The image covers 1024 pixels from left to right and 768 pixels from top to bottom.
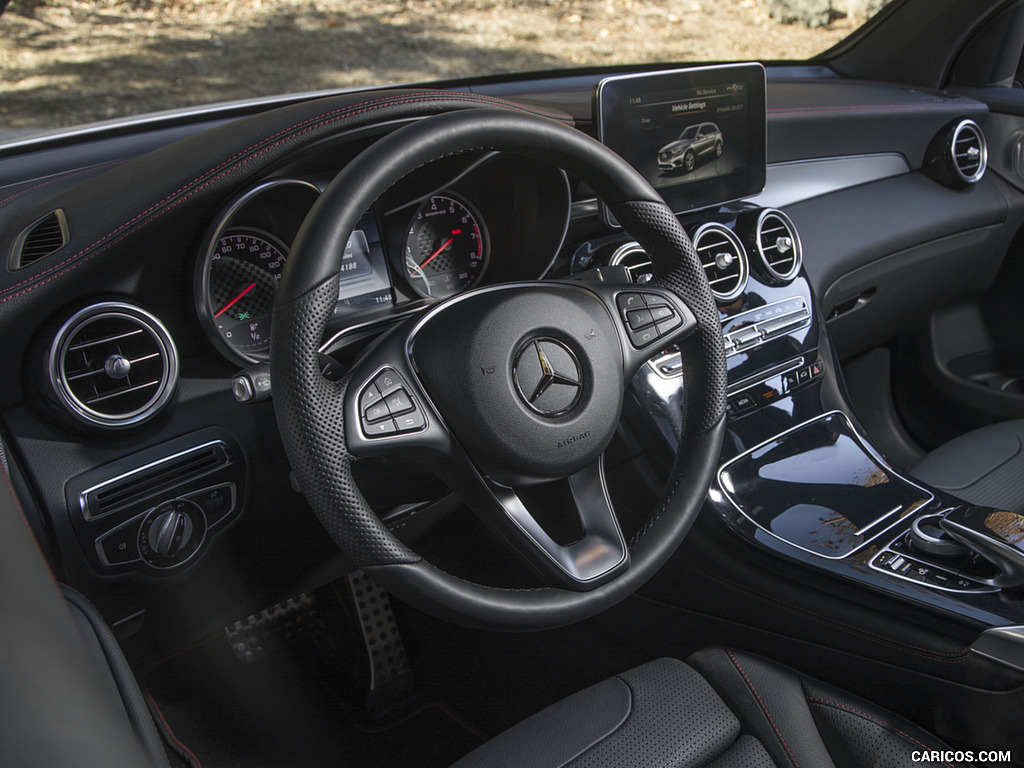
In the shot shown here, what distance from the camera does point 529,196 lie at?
1525mm

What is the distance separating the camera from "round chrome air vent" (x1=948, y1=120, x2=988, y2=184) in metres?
2.50

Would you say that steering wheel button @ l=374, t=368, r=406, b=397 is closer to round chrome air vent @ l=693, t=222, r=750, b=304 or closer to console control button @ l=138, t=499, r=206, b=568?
console control button @ l=138, t=499, r=206, b=568

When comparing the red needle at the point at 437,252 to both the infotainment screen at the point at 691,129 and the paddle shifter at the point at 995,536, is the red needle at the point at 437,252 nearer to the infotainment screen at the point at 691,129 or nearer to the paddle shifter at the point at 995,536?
the infotainment screen at the point at 691,129

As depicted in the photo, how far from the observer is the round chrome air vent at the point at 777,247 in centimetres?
182

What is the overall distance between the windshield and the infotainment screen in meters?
1.89

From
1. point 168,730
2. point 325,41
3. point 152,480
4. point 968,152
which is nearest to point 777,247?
point 968,152

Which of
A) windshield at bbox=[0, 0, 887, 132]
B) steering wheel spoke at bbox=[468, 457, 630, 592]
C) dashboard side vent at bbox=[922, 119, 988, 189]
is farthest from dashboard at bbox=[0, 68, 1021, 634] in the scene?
windshield at bbox=[0, 0, 887, 132]

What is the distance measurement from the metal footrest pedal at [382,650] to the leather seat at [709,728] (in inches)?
28.0

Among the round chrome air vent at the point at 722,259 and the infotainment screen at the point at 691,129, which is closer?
the infotainment screen at the point at 691,129

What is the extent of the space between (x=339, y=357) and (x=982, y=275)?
7.70 feet

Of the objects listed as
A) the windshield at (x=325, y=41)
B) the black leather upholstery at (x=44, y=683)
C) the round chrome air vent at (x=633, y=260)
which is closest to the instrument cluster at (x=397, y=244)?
the round chrome air vent at (x=633, y=260)

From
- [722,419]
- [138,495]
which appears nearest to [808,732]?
[722,419]

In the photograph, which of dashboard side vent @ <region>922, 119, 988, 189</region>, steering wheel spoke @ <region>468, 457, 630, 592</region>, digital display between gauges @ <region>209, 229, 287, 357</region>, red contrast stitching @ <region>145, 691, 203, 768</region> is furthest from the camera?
dashboard side vent @ <region>922, 119, 988, 189</region>

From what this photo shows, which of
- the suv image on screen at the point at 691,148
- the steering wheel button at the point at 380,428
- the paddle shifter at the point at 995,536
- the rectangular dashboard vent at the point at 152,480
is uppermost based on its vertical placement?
the suv image on screen at the point at 691,148
